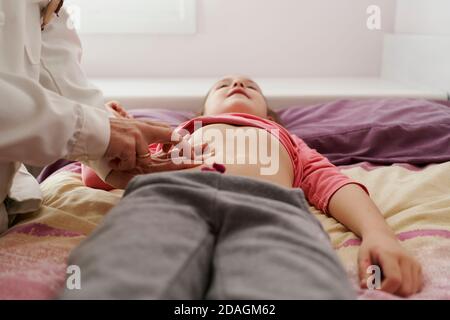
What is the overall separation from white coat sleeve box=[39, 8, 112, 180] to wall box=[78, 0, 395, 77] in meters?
1.24

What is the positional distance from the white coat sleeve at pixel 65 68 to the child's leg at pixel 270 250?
0.34 meters

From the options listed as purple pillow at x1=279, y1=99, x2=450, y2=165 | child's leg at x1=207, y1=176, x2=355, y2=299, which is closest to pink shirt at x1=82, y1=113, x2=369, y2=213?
purple pillow at x1=279, y1=99, x2=450, y2=165

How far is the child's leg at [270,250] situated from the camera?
0.60 m

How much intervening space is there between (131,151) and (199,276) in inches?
11.5

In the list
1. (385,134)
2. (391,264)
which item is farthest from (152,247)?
(385,134)

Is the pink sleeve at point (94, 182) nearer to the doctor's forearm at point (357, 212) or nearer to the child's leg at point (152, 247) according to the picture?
the child's leg at point (152, 247)

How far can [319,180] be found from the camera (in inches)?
44.4

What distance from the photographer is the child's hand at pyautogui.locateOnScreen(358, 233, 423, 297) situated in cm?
75

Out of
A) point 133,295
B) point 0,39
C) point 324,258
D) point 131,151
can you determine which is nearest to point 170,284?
point 133,295

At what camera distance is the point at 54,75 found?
1022 mm

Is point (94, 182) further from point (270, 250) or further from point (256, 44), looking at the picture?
point (256, 44)

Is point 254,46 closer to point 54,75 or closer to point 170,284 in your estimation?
point 54,75

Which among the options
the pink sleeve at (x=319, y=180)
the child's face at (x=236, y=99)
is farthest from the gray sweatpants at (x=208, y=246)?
the child's face at (x=236, y=99)
